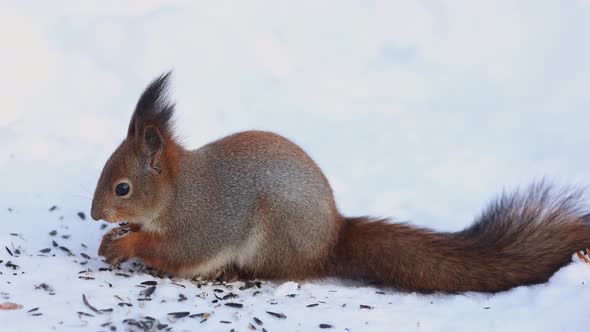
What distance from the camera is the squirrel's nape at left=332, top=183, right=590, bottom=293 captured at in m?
4.38

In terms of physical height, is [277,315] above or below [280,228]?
below

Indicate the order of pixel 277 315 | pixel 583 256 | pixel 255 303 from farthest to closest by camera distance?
pixel 583 256 < pixel 255 303 < pixel 277 315

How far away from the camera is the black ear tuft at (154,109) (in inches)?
171

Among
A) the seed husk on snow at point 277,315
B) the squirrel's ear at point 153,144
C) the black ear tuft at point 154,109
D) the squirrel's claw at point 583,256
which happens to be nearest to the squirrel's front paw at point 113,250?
the squirrel's ear at point 153,144

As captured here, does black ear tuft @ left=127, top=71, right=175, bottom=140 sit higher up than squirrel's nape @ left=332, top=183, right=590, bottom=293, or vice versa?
black ear tuft @ left=127, top=71, right=175, bottom=140

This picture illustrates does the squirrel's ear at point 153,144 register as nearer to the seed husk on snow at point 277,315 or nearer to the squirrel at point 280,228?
the squirrel at point 280,228

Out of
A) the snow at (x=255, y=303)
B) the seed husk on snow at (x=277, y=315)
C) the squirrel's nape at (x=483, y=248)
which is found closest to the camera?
the snow at (x=255, y=303)

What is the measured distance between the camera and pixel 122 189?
438 cm

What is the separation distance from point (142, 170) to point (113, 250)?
1.51 feet

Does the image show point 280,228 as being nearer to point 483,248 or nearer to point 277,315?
point 277,315

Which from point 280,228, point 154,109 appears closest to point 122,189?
point 154,109

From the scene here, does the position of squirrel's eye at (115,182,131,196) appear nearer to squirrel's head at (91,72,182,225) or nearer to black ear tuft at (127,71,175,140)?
squirrel's head at (91,72,182,225)

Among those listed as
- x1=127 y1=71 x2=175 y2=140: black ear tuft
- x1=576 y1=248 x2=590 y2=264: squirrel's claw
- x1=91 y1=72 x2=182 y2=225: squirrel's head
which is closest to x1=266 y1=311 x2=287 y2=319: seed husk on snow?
x1=91 y1=72 x2=182 y2=225: squirrel's head

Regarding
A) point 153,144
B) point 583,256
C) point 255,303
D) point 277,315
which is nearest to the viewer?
point 277,315
